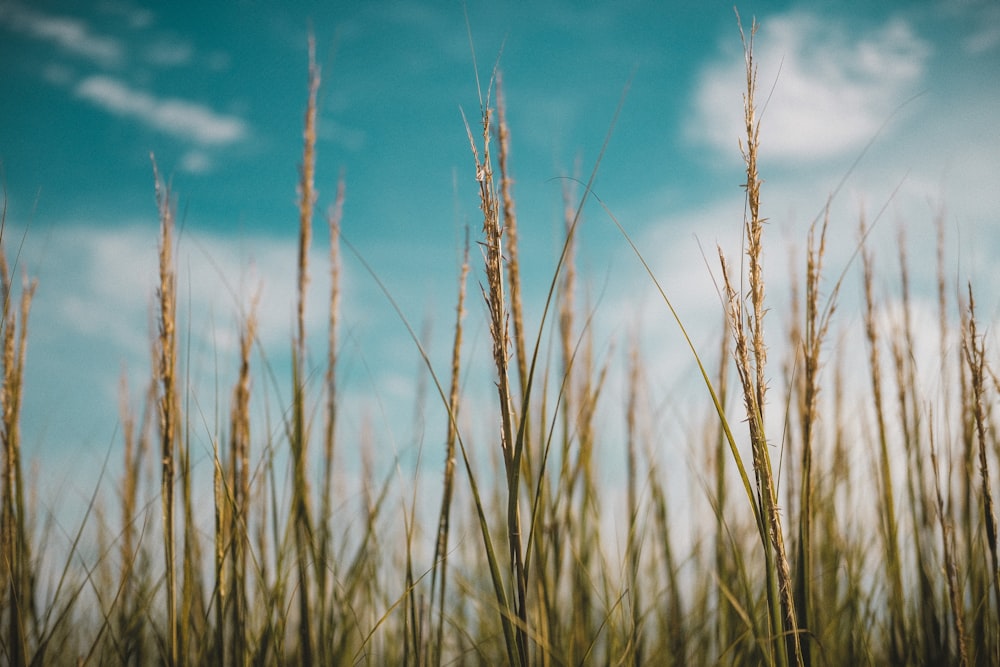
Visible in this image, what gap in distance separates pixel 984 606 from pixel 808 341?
1.22 metres

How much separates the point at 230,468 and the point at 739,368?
4.56 ft

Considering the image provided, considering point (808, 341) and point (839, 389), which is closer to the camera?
point (808, 341)

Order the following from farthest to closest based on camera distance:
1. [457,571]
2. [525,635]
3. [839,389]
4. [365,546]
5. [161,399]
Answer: [839,389] → [457,571] → [365,546] → [161,399] → [525,635]

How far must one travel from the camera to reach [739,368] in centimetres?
129

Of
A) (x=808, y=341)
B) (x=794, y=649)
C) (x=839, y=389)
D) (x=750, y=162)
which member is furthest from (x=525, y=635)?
(x=839, y=389)

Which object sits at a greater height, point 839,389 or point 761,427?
point 839,389

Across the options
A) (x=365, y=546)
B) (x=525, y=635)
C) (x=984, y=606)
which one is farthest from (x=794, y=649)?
(x=365, y=546)

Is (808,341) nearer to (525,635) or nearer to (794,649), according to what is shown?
(794,649)

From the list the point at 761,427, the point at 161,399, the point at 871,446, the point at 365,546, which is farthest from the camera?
the point at 871,446

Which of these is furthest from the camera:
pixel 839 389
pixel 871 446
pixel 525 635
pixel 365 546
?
pixel 839 389

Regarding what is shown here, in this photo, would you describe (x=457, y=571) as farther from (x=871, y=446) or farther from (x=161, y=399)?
(x=871, y=446)

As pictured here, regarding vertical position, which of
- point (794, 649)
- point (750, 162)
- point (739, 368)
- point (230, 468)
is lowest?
point (794, 649)

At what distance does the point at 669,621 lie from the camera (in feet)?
8.33

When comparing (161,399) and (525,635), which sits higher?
(161,399)
